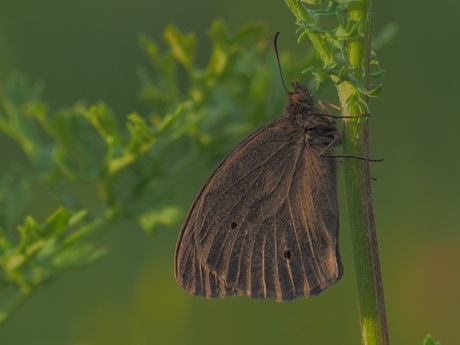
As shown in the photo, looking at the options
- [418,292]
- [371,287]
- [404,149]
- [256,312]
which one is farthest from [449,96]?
[371,287]

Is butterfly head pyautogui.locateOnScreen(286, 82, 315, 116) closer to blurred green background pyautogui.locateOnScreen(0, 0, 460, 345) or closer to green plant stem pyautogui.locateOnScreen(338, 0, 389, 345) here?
green plant stem pyautogui.locateOnScreen(338, 0, 389, 345)

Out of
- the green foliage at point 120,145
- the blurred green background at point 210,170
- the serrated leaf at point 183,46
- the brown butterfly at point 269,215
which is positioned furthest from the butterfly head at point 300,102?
the blurred green background at point 210,170

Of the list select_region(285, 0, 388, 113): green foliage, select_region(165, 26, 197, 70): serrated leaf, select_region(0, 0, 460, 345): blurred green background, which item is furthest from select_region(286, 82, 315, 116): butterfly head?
select_region(0, 0, 460, 345): blurred green background

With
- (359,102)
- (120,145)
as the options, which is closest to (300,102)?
(120,145)

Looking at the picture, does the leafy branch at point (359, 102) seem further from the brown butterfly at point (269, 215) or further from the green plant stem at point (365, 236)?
the brown butterfly at point (269, 215)

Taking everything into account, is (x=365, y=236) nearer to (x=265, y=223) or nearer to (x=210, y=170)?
(x=265, y=223)

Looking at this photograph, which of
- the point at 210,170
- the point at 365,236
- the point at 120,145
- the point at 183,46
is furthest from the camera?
the point at 210,170

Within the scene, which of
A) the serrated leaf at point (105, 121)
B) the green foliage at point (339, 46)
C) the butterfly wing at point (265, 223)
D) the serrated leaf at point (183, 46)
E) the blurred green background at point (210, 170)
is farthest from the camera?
the blurred green background at point (210, 170)
